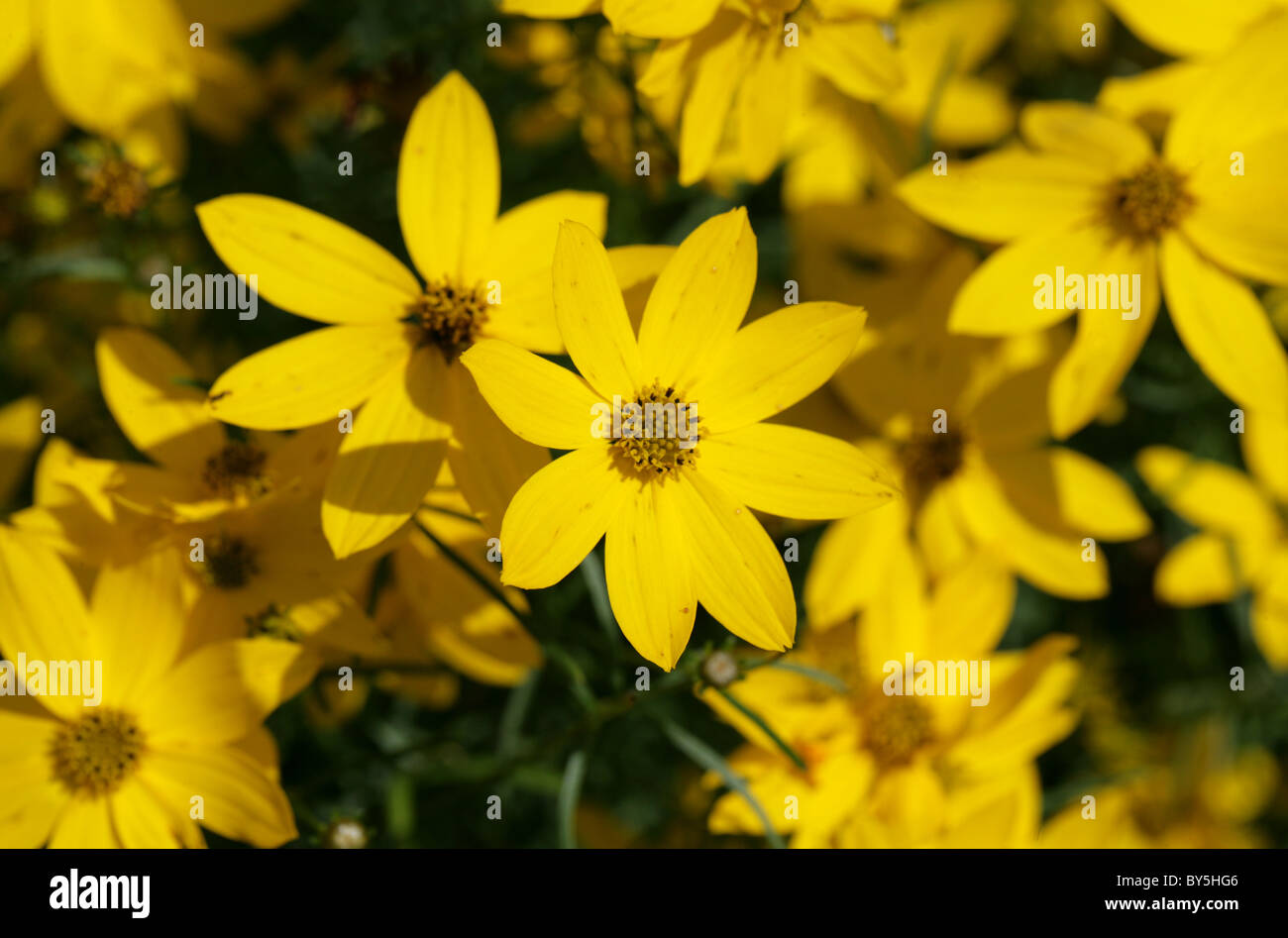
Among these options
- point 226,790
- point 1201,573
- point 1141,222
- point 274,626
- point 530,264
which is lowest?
point 226,790

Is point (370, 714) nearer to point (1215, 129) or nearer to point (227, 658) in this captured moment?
point (227, 658)

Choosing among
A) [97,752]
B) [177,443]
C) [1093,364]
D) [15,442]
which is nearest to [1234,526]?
[1093,364]

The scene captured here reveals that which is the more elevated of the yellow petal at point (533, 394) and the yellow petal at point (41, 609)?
the yellow petal at point (533, 394)

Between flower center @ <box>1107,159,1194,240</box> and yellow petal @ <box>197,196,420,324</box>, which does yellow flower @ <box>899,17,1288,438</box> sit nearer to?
flower center @ <box>1107,159,1194,240</box>

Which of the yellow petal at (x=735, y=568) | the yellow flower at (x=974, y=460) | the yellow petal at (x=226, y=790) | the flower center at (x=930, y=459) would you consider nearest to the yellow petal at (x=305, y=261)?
the yellow petal at (x=735, y=568)

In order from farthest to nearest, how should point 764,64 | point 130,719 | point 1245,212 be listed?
point 1245,212
point 764,64
point 130,719

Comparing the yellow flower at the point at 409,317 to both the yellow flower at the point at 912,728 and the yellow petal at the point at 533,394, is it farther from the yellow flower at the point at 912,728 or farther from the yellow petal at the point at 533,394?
the yellow flower at the point at 912,728

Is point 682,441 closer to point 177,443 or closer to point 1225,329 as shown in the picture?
point 177,443
